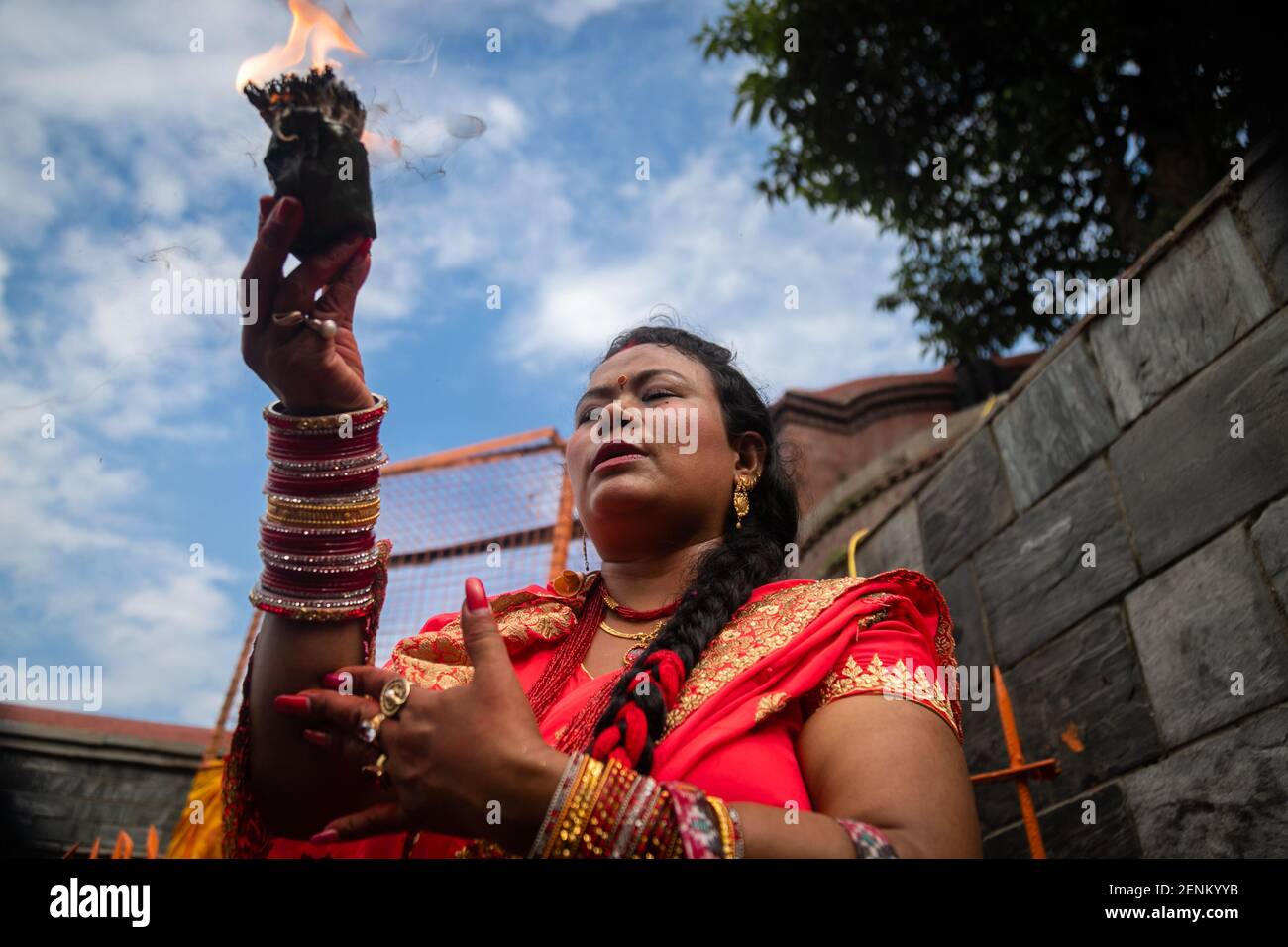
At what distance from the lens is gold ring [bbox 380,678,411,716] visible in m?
1.48

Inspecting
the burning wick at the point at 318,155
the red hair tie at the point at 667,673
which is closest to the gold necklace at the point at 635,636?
the red hair tie at the point at 667,673

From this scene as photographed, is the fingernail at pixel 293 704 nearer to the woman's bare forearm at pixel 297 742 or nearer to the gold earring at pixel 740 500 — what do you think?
the woman's bare forearm at pixel 297 742

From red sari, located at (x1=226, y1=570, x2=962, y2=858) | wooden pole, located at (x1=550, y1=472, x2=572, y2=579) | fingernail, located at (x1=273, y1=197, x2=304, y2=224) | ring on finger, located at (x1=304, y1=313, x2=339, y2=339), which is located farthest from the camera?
wooden pole, located at (x1=550, y1=472, x2=572, y2=579)

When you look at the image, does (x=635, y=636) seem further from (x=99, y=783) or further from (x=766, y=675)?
(x=99, y=783)

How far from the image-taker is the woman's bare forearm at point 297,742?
5.56ft

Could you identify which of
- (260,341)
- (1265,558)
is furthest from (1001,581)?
(260,341)

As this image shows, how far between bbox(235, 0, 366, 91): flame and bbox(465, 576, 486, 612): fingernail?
0.92 metres

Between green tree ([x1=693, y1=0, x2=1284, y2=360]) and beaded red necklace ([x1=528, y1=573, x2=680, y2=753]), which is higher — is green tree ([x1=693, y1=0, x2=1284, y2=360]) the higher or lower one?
the higher one

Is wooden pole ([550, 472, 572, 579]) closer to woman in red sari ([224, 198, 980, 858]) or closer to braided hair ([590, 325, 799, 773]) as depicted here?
braided hair ([590, 325, 799, 773])

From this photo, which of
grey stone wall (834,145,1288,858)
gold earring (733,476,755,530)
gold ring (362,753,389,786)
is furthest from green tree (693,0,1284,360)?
gold ring (362,753,389,786)

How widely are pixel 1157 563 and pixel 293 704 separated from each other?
2.67m

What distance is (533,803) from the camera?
1.38 meters

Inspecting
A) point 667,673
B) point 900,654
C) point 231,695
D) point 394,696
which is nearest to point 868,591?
point 900,654

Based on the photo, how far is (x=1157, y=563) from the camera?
3062 mm
